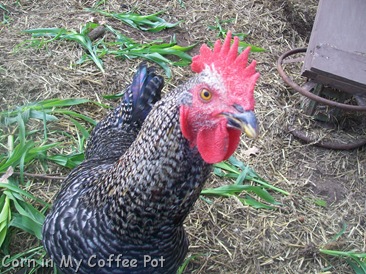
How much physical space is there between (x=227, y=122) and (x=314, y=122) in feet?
7.74

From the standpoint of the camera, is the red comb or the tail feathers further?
the tail feathers

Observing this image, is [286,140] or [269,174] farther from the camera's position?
[286,140]

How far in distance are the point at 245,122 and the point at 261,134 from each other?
2.08m

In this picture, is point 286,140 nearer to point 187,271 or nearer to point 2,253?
point 187,271

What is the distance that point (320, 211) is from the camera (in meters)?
3.02

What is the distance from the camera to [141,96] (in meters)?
2.46

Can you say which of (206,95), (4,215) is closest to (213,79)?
(206,95)

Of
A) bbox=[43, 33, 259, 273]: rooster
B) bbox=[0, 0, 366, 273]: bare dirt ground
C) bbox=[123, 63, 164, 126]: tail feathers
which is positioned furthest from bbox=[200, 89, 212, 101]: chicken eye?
bbox=[0, 0, 366, 273]: bare dirt ground

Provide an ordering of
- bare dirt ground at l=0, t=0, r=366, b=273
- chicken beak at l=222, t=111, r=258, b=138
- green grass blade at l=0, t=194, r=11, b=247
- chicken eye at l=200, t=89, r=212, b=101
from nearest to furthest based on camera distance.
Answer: chicken beak at l=222, t=111, r=258, b=138 < chicken eye at l=200, t=89, r=212, b=101 < green grass blade at l=0, t=194, r=11, b=247 < bare dirt ground at l=0, t=0, r=366, b=273

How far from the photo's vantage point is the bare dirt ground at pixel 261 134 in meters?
2.75

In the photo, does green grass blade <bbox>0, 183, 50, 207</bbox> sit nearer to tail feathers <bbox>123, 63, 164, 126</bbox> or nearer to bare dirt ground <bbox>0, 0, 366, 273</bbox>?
bare dirt ground <bbox>0, 0, 366, 273</bbox>

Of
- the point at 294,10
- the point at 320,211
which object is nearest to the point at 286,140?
the point at 320,211

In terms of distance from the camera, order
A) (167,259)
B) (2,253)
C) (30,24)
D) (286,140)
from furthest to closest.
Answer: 1. (30,24)
2. (286,140)
3. (2,253)
4. (167,259)

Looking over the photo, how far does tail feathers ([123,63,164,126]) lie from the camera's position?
7.98 feet
